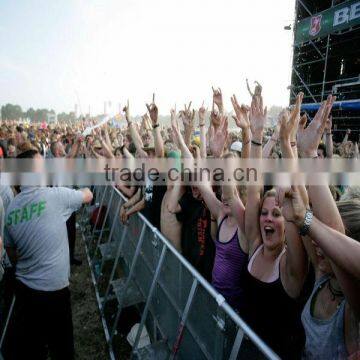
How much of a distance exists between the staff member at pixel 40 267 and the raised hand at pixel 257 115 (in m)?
1.85

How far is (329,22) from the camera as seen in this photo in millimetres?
13312

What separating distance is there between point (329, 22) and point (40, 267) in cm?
1536

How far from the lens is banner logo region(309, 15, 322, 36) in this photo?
1387cm

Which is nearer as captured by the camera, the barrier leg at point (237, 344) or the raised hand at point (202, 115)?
the barrier leg at point (237, 344)

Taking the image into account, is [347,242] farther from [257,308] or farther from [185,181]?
[185,181]

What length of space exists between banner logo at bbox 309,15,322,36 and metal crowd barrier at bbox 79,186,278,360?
1395 cm

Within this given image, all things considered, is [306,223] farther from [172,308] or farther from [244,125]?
[172,308]

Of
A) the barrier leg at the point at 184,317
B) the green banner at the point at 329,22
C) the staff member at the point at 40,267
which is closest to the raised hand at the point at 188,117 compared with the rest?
the staff member at the point at 40,267

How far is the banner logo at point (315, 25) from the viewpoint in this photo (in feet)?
45.5

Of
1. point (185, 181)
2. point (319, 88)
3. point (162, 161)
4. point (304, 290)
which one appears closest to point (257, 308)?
point (304, 290)

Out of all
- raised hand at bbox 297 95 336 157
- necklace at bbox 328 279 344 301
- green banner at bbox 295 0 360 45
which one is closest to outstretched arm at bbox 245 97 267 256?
raised hand at bbox 297 95 336 157

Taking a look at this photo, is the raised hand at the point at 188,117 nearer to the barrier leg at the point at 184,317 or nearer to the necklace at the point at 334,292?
the barrier leg at the point at 184,317

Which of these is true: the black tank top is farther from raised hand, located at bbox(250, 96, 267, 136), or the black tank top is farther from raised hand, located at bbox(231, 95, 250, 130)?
raised hand, located at bbox(231, 95, 250, 130)

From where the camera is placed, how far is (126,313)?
394 centimetres
